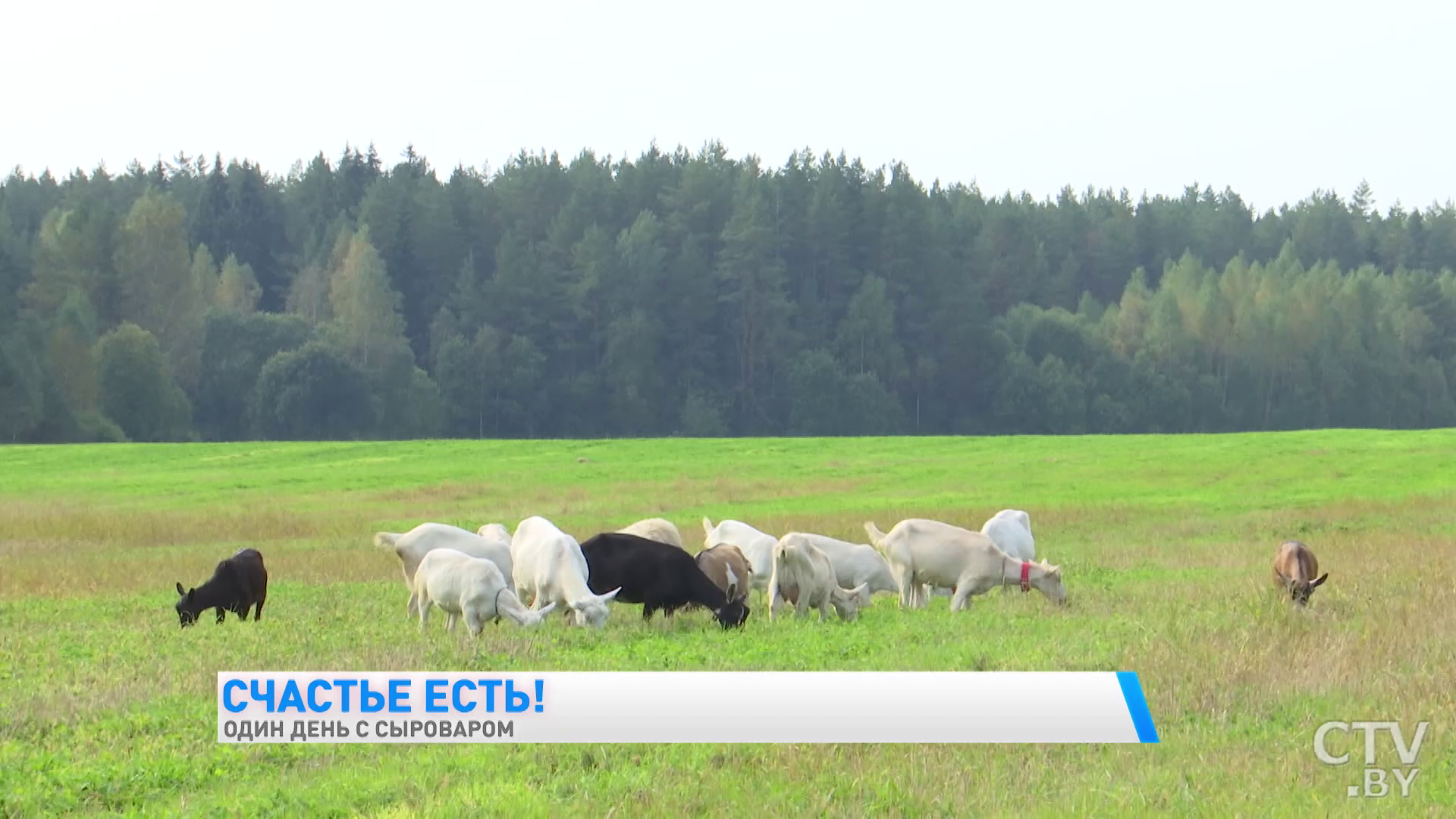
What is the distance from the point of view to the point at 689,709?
981 cm

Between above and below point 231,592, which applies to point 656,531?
above

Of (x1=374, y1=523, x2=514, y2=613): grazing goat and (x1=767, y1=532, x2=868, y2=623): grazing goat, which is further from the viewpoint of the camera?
(x1=374, y1=523, x2=514, y2=613): grazing goat

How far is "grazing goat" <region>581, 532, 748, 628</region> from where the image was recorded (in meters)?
16.5

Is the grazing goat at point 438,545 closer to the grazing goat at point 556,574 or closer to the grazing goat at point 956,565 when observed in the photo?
the grazing goat at point 556,574

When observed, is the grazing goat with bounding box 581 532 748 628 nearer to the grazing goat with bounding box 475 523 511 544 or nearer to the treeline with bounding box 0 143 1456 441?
the grazing goat with bounding box 475 523 511 544

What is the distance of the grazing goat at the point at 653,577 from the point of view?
16516 millimetres

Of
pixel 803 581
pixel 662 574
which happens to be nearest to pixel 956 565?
pixel 803 581

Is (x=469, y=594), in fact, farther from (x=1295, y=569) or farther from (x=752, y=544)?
(x=1295, y=569)

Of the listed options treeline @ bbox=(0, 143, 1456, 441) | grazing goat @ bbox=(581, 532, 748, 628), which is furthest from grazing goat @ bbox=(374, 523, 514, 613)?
treeline @ bbox=(0, 143, 1456, 441)

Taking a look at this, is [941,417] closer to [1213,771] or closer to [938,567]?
[938,567]

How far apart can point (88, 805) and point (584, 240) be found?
107 meters

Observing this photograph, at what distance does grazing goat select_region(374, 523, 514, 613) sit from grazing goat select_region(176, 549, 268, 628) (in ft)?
5.07

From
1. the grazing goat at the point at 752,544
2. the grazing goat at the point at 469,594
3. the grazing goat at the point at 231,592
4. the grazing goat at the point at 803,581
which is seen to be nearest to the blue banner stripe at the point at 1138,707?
the grazing goat at the point at 469,594

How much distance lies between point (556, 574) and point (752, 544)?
4.69 meters
